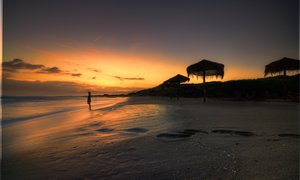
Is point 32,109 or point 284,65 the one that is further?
point 32,109

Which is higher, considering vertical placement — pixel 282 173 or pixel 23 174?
pixel 282 173

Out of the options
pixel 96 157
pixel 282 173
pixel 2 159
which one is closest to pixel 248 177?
pixel 282 173

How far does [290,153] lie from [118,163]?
2.72m

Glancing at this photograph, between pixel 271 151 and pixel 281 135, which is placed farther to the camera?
pixel 281 135

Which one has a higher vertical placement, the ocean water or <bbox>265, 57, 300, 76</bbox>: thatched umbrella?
<bbox>265, 57, 300, 76</bbox>: thatched umbrella

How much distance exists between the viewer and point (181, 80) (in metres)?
22.3

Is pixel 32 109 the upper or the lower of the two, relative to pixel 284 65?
lower

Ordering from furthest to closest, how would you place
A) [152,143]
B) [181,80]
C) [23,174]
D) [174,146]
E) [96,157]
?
[181,80]
[152,143]
[174,146]
[96,157]
[23,174]

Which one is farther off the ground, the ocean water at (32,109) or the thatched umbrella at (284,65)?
the thatched umbrella at (284,65)

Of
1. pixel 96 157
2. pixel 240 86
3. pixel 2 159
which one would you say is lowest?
pixel 2 159

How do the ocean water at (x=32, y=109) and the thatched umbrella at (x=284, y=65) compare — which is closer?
the ocean water at (x=32, y=109)

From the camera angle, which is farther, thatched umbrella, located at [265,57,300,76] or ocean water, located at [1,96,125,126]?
thatched umbrella, located at [265,57,300,76]

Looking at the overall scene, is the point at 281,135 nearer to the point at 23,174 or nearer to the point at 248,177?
the point at 248,177

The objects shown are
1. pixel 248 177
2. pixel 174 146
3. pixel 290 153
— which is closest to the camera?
pixel 248 177
